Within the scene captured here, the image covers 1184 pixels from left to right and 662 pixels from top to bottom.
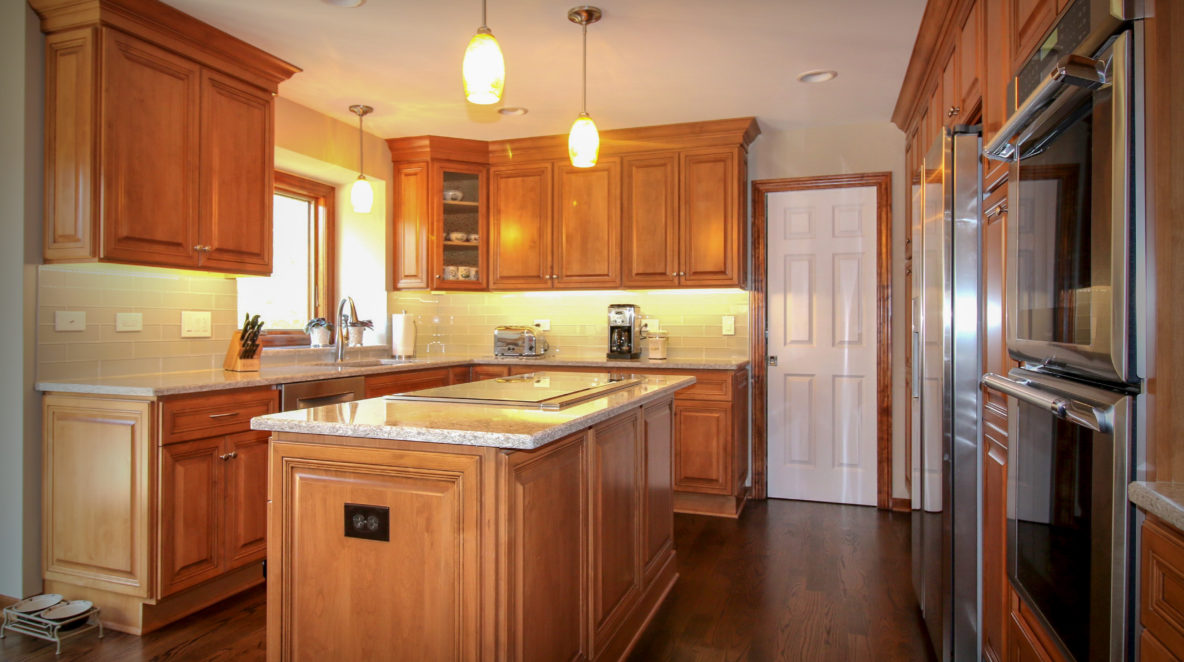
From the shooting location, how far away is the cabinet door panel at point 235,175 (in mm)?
2984

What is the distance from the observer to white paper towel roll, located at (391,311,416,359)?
4.58 m

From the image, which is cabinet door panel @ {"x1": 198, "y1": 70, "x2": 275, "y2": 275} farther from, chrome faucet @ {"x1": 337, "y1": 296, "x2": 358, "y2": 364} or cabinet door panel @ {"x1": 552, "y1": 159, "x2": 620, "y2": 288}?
cabinet door panel @ {"x1": 552, "y1": 159, "x2": 620, "y2": 288}

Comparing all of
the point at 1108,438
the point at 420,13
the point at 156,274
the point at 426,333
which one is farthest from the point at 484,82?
the point at 426,333

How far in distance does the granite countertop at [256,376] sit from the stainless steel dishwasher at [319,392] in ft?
0.09

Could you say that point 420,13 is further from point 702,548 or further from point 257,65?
point 702,548

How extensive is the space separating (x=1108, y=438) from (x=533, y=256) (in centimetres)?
387

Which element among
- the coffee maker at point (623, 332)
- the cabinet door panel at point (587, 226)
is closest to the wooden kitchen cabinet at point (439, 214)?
the cabinet door panel at point (587, 226)

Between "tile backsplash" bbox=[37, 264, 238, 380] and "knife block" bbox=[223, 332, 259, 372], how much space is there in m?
0.17

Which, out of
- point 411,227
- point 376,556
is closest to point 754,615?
point 376,556

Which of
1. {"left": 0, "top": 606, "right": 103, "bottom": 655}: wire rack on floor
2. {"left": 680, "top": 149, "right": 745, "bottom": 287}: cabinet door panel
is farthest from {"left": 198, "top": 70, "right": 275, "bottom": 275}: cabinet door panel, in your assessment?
{"left": 680, "top": 149, "right": 745, "bottom": 287}: cabinet door panel

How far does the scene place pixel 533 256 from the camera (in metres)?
4.68

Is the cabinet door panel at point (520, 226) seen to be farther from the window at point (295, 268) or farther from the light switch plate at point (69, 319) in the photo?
the light switch plate at point (69, 319)

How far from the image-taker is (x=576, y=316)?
4.86 meters

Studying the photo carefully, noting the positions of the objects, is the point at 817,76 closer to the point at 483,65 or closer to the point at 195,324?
the point at 483,65
